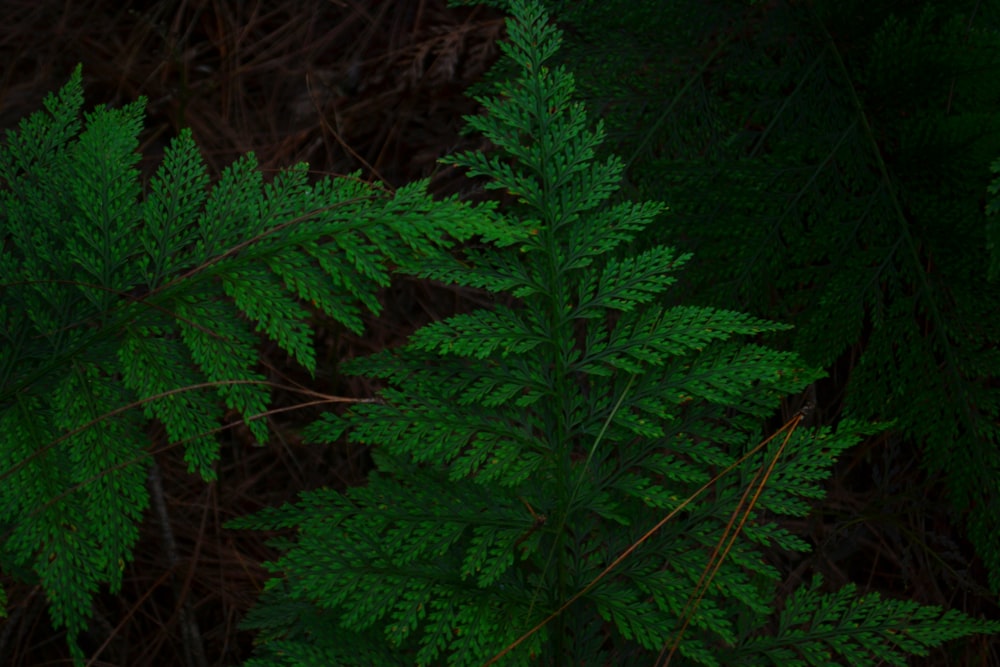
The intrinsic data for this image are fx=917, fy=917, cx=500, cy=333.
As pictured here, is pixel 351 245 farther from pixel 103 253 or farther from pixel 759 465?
pixel 759 465

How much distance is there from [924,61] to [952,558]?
4.62 ft

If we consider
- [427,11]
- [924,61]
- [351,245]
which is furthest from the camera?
[427,11]

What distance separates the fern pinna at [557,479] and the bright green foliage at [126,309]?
148 millimetres

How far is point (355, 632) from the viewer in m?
1.63

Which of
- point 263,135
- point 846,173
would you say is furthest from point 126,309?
point 263,135

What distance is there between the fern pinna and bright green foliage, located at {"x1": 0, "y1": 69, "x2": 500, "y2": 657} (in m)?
0.15

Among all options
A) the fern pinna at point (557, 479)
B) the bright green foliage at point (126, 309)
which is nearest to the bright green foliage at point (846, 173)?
the fern pinna at point (557, 479)

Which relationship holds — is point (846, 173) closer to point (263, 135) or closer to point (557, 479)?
point (557, 479)

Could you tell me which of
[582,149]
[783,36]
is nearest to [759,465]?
[582,149]

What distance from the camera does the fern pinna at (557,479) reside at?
5.24 feet

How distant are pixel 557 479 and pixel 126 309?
0.86 m

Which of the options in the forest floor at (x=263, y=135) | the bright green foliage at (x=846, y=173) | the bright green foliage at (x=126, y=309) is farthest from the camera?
the forest floor at (x=263, y=135)

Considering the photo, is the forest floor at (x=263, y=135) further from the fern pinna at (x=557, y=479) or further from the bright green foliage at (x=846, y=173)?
the fern pinna at (x=557, y=479)

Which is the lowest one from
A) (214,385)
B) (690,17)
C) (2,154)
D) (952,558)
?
(952,558)
